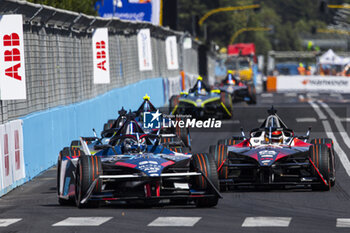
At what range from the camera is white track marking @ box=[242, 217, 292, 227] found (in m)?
10.1

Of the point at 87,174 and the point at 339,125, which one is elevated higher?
the point at 87,174

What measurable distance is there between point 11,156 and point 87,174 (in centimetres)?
364

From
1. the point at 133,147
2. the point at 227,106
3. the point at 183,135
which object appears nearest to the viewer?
the point at 133,147

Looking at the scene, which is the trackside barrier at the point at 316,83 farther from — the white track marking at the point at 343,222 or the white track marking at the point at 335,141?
the white track marking at the point at 343,222

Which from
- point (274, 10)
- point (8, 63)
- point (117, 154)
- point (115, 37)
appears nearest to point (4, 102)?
point (8, 63)

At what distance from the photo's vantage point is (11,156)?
48.8ft

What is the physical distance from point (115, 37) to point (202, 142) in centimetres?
845

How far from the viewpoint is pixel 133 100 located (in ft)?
102

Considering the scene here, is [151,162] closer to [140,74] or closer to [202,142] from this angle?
[202,142]

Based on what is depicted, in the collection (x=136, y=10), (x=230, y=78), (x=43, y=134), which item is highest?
(x=136, y=10)

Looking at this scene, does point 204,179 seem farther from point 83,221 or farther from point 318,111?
point 318,111

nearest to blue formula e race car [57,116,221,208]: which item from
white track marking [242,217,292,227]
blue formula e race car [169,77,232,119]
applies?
white track marking [242,217,292,227]

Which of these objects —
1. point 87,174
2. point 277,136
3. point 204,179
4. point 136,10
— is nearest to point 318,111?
point 136,10

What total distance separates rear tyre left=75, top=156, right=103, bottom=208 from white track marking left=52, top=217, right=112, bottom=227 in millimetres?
840
